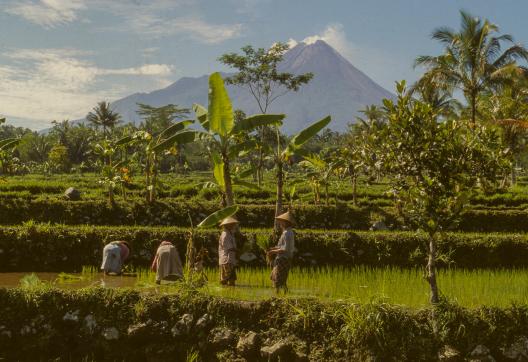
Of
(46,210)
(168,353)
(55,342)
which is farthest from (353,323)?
(46,210)

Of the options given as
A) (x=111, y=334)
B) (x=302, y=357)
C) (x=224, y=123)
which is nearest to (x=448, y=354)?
(x=302, y=357)

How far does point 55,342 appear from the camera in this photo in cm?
805

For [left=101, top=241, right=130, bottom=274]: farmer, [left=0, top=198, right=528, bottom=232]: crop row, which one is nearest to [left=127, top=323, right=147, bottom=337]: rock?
[left=101, top=241, right=130, bottom=274]: farmer

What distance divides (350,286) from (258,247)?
14.3 feet

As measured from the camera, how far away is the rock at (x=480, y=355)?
7211 mm

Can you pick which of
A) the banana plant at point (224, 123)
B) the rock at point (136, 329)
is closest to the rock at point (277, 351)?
the rock at point (136, 329)

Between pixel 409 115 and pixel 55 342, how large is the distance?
6227 mm

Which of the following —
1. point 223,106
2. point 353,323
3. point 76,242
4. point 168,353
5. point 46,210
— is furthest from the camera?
point 46,210

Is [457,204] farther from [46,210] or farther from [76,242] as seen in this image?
[46,210]

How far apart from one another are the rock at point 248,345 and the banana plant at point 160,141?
6127 mm

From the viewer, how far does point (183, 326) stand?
7.94 metres

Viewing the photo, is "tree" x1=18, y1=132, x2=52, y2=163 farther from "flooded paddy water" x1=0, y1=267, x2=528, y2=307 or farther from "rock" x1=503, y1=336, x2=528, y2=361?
"rock" x1=503, y1=336, x2=528, y2=361

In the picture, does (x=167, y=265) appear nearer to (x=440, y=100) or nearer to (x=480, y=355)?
(x=480, y=355)

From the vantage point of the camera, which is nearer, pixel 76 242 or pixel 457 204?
pixel 457 204
